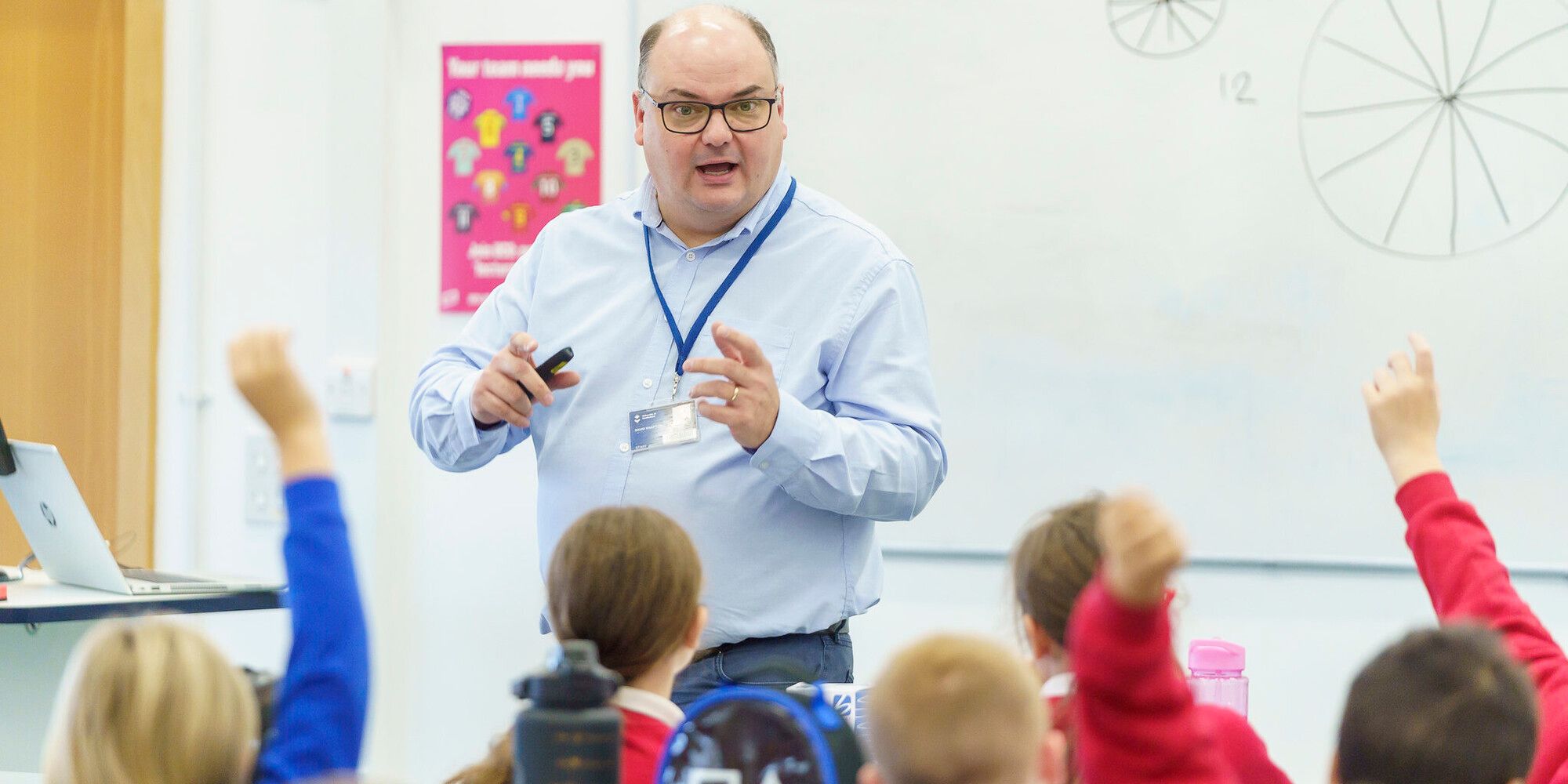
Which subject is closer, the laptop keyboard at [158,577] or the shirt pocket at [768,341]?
the shirt pocket at [768,341]

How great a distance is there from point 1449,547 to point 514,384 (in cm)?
122

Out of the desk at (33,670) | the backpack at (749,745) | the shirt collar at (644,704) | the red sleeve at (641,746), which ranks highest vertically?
the backpack at (749,745)

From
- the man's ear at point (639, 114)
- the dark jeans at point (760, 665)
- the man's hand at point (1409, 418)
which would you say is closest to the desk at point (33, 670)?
the dark jeans at point (760, 665)

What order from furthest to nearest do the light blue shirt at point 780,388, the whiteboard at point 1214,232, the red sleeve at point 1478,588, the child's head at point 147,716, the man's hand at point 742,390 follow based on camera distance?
1. the whiteboard at point 1214,232
2. the light blue shirt at point 780,388
3. the man's hand at point 742,390
4. the red sleeve at point 1478,588
5. the child's head at point 147,716

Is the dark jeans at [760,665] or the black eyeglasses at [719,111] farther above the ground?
the black eyeglasses at [719,111]

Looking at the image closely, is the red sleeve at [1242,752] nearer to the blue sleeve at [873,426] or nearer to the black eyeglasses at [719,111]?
the blue sleeve at [873,426]

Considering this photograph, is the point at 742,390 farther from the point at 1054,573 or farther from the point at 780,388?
the point at 1054,573

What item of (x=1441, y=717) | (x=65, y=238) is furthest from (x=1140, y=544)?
(x=65, y=238)

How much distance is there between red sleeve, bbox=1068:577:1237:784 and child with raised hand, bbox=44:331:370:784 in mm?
640

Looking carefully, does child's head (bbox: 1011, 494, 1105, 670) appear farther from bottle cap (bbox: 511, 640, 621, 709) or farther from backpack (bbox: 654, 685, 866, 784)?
bottle cap (bbox: 511, 640, 621, 709)

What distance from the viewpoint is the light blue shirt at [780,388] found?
→ 2137mm

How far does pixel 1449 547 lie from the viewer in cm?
145

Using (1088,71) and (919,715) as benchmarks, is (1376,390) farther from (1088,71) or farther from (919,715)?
(1088,71)

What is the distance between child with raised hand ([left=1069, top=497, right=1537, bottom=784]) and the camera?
0.91 metres
